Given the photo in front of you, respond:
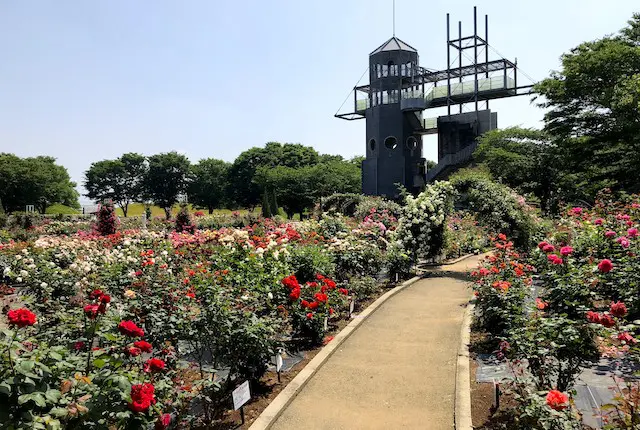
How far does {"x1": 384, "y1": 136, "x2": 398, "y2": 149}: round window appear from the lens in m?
36.6

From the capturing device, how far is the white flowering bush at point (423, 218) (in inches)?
434

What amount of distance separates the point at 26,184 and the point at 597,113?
181 ft

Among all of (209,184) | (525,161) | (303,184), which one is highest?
(209,184)

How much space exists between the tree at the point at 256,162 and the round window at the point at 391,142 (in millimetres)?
22374

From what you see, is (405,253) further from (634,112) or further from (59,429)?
(634,112)

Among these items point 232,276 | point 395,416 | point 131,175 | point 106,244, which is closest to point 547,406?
point 395,416

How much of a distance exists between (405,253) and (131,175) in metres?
63.7

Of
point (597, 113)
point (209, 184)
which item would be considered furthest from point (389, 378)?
point (209, 184)

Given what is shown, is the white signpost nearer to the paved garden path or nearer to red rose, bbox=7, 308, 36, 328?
the paved garden path

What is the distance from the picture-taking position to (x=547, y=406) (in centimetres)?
299

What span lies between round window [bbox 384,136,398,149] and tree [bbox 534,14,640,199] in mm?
15711

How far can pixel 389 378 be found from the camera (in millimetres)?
5223

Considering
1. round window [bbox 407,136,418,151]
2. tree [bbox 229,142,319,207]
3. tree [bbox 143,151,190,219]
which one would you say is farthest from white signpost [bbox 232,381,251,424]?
tree [bbox 143,151,190,219]

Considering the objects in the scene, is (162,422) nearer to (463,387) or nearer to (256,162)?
(463,387)
